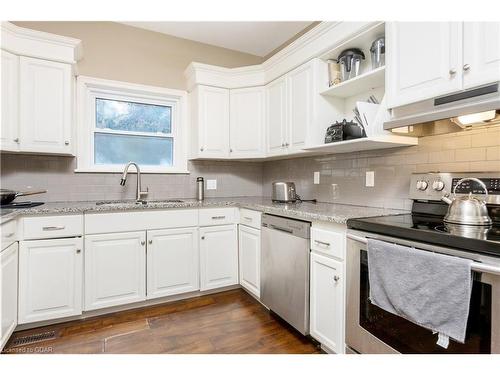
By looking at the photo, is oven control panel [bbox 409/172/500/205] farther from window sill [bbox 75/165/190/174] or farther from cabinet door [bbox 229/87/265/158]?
window sill [bbox 75/165/190/174]

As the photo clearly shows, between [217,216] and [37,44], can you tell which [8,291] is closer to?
[217,216]

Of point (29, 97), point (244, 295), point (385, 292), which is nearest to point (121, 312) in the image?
point (244, 295)

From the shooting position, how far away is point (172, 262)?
246cm

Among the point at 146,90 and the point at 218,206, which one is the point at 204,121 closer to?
the point at 146,90

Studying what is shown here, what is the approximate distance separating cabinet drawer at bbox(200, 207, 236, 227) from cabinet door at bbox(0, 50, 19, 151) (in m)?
1.56

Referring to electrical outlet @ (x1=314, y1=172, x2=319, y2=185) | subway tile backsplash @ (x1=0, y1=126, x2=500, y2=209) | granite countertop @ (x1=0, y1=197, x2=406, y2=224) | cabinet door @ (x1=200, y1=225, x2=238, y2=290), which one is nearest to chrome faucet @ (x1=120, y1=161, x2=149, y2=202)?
subway tile backsplash @ (x1=0, y1=126, x2=500, y2=209)

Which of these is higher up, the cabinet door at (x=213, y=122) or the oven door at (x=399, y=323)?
the cabinet door at (x=213, y=122)

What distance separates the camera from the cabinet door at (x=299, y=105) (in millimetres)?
2336

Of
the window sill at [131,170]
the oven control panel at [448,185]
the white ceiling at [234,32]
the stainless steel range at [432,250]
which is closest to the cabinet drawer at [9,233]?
the window sill at [131,170]

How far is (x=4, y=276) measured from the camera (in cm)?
173

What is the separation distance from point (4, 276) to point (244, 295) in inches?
70.1

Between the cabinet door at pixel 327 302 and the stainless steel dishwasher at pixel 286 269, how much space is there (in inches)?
2.4

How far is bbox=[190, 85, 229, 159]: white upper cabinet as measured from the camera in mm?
2920

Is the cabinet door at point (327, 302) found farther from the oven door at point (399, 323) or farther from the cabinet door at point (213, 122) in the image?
the cabinet door at point (213, 122)
